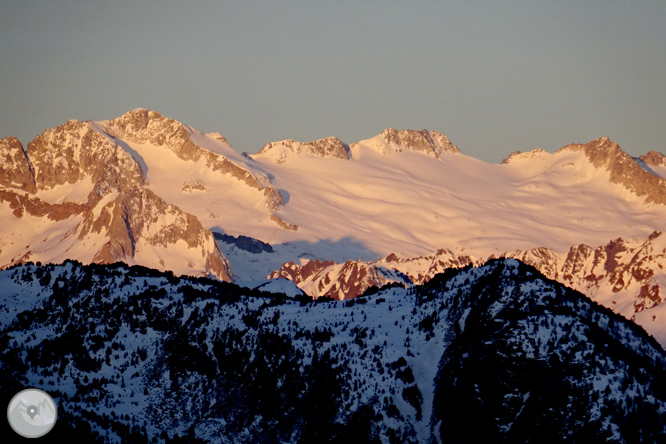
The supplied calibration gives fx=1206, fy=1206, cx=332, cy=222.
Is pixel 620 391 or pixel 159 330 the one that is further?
pixel 159 330

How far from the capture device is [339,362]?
142 metres

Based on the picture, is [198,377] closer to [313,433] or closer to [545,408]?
[313,433]

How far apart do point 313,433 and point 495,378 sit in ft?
70.8

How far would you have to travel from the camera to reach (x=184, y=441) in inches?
5463

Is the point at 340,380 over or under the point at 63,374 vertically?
over

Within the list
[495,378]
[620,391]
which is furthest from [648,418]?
[495,378]

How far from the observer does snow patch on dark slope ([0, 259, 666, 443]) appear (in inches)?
4961

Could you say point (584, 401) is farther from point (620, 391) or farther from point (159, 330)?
point (159, 330)

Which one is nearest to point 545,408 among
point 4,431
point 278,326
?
point 278,326

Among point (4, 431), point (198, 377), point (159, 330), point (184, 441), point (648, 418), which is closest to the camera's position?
point (648, 418)

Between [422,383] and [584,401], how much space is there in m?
23.0

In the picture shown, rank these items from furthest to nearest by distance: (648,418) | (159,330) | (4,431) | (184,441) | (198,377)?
(159,330) < (198,377) < (184,441) < (4,431) < (648,418)

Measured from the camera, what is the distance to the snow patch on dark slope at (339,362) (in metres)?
126

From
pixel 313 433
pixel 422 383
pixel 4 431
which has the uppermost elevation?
pixel 422 383
